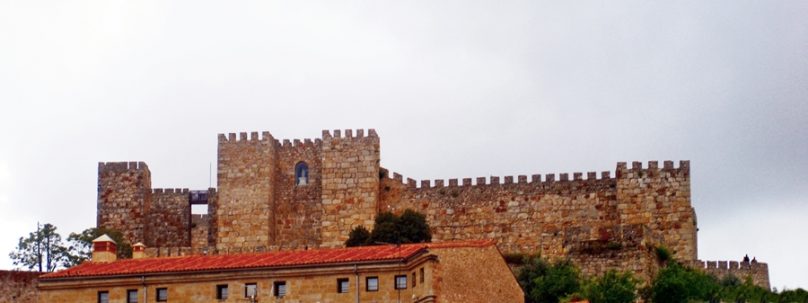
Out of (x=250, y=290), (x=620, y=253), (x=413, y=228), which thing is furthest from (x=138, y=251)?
(x=620, y=253)

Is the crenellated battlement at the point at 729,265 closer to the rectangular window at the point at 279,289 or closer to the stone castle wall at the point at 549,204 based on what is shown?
the stone castle wall at the point at 549,204

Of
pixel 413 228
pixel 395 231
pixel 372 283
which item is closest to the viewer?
pixel 372 283

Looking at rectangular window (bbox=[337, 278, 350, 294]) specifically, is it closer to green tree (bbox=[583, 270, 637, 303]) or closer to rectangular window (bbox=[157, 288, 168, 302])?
rectangular window (bbox=[157, 288, 168, 302])

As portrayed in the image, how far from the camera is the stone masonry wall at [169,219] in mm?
108938

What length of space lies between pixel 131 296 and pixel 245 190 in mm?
21389

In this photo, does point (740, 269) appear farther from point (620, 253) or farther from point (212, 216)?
point (212, 216)

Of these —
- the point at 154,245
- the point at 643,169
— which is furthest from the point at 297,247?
the point at 643,169

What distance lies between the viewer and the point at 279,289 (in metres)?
82.8

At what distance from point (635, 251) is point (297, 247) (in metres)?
17.6

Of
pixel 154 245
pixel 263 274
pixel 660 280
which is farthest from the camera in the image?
pixel 154 245

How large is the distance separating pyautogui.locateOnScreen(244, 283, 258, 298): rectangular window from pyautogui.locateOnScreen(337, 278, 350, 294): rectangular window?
138 inches

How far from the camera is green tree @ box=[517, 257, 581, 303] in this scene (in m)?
90.3

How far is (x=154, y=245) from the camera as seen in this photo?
10788cm

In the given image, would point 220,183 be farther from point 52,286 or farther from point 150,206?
point 52,286
